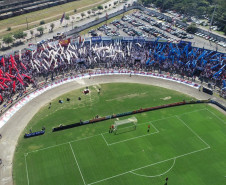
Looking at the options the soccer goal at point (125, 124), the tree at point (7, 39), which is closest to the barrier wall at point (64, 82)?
the soccer goal at point (125, 124)

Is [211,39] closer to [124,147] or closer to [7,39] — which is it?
[124,147]

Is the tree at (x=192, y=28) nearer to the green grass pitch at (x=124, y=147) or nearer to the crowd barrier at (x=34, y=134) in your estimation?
the green grass pitch at (x=124, y=147)

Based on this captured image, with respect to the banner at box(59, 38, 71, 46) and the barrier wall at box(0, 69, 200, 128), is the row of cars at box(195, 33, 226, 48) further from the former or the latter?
the banner at box(59, 38, 71, 46)

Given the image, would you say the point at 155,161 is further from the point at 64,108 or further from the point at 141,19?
the point at 141,19

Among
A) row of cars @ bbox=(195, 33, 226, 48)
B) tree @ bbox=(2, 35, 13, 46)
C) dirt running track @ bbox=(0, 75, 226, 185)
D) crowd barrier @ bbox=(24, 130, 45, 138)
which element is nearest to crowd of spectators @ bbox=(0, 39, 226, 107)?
dirt running track @ bbox=(0, 75, 226, 185)

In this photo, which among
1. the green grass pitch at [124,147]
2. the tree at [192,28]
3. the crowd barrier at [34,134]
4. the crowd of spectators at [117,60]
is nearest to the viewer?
the green grass pitch at [124,147]

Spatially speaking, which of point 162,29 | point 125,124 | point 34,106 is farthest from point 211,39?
point 34,106
